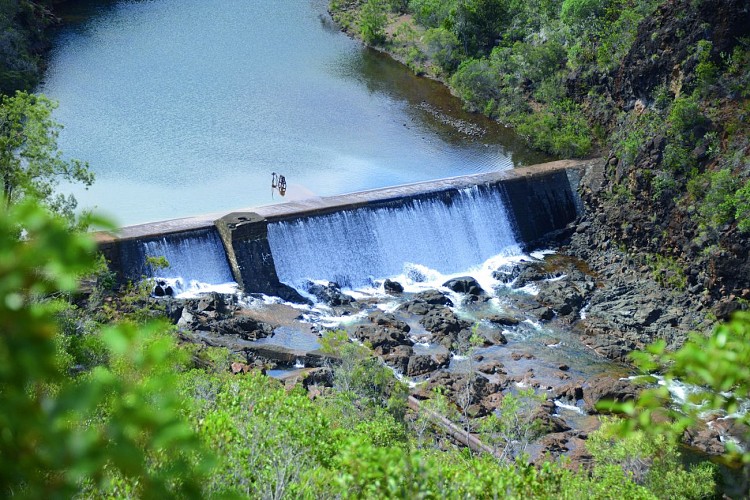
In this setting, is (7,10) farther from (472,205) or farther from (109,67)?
(472,205)

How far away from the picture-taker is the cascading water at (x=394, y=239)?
2711 centimetres

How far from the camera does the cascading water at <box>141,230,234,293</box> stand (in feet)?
82.6

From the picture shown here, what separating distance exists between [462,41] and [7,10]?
2534 cm

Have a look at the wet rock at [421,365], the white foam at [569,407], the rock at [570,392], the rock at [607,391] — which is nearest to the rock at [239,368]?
the wet rock at [421,365]

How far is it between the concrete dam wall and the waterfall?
0.03 m

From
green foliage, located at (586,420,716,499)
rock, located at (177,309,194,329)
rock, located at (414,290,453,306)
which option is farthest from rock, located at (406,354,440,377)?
rock, located at (177,309,194,329)

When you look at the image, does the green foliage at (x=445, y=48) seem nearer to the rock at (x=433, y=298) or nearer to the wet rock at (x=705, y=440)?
the rock at (x=433, y=298)

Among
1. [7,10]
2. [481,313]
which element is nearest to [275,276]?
[481,313]

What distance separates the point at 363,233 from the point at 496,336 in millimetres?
6542

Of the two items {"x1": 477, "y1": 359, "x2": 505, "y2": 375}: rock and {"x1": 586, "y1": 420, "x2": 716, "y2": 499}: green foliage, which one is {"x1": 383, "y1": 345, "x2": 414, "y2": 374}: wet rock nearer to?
{"x1": 477, "y1": 359, "x2": 505, "y2": 375}: rock

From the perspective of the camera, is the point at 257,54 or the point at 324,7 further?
the point at 324,7

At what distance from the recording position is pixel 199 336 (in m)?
22.0

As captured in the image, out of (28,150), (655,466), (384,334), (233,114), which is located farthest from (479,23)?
(655,466)

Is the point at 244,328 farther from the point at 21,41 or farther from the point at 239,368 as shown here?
the point at 21,41
